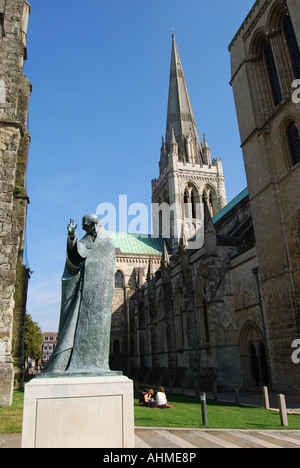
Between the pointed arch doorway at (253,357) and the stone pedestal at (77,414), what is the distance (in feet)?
53.7

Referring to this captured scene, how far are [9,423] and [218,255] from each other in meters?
16.7

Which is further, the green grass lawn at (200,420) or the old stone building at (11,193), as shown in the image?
the old stone building at (11,193)

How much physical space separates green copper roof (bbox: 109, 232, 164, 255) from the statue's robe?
42394 mm

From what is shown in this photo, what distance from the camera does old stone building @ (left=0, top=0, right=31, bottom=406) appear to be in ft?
34.9

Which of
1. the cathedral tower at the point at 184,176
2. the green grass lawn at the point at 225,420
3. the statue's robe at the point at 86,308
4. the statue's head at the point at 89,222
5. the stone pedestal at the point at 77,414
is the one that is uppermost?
the cathedral tower at the point at 184,176

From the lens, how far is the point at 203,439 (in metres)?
6.58

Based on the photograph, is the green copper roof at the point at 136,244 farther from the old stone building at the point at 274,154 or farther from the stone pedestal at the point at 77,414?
the stone pedestal at the point at 77,414

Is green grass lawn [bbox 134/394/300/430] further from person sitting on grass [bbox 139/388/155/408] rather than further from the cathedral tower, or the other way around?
the cathedral tower

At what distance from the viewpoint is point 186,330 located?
25109mm

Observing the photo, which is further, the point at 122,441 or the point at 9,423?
the point at 9,423

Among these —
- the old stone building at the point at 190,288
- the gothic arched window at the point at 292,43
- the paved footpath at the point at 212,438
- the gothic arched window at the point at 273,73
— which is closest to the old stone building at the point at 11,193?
the paved footpath at the point at 212,438

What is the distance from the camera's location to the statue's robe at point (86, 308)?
13.9 ft

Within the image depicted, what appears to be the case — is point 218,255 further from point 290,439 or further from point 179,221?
point 179,221
